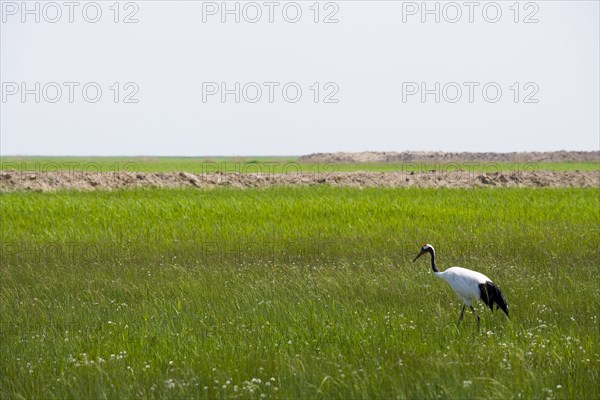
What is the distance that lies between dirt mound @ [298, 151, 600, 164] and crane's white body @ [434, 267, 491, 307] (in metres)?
99.0

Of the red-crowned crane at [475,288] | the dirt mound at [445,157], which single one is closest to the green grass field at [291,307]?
the red-crowned crane at [475,288]

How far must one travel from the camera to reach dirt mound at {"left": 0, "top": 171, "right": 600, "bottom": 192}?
118 ft

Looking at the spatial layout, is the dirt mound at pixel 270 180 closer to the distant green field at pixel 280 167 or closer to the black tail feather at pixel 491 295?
the distant green field at pixel 280 167

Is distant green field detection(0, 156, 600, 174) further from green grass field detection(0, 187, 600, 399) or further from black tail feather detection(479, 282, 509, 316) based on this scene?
black tail feather detection(479, 282, 509, 316)

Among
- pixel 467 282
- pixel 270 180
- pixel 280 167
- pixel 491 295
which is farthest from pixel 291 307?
pixel 280 167

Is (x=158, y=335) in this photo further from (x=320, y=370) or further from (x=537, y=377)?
(x=537, y=377)

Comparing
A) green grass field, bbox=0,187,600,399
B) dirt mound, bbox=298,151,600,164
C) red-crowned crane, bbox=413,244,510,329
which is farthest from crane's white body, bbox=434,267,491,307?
dirt mound, bbox=298,151,600,164

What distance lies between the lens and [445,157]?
A: 11994cm

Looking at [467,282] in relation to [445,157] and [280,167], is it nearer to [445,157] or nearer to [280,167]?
[280,167]

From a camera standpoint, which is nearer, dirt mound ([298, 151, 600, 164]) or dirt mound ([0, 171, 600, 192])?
dirt mound ([0, 171, 600, 192])

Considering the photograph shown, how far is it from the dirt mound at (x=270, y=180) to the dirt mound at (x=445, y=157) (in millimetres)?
62826

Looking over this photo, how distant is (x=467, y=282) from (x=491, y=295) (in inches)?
16.3

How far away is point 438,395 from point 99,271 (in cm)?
866

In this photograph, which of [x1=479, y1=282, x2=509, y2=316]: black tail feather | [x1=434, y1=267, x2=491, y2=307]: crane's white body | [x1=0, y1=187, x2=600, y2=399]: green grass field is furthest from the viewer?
[x1=434, y1=267, x2=491, y2=307]: crane's white body
